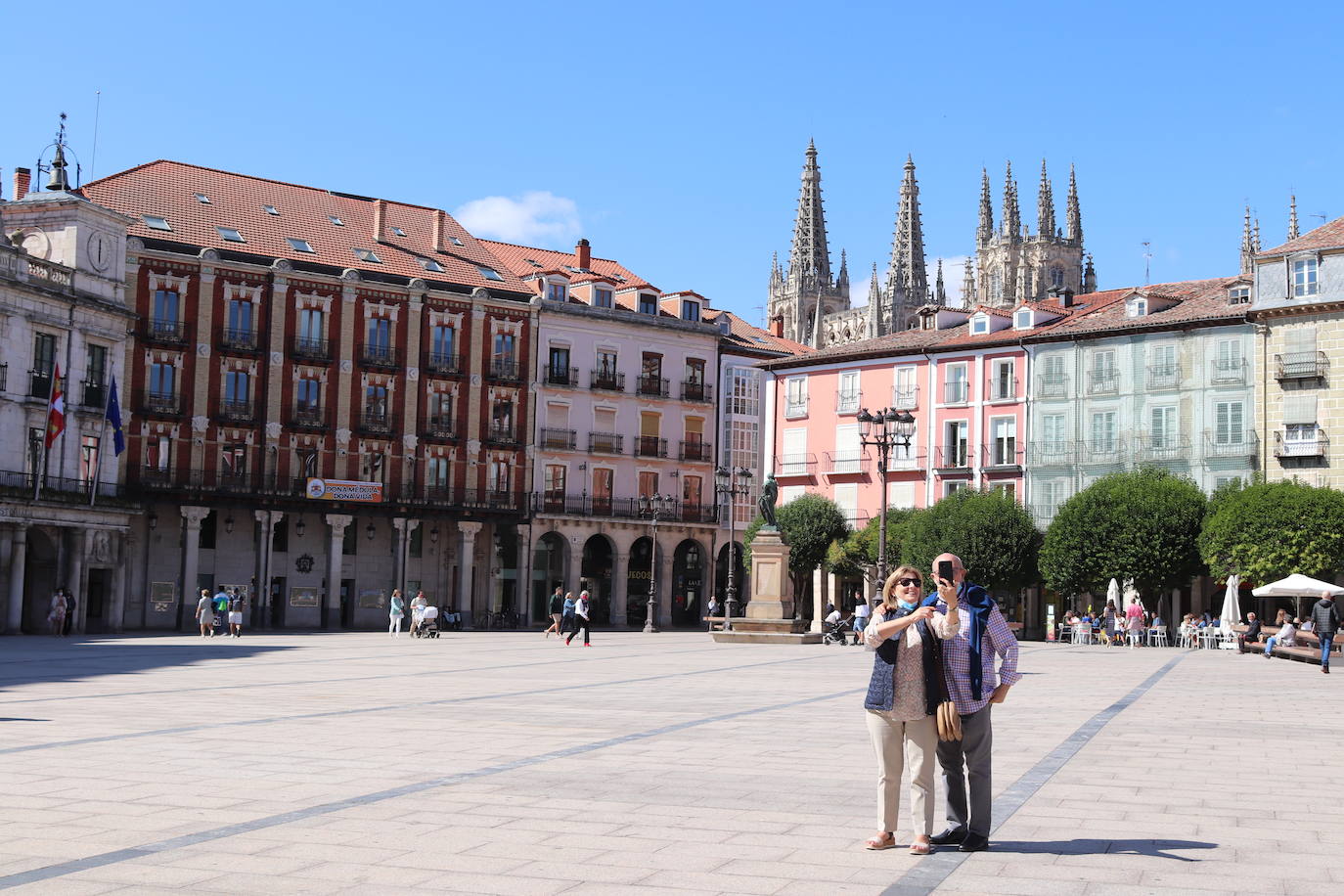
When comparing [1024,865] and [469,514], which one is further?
[469,514]

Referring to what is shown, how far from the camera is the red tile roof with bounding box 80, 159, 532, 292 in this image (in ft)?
211

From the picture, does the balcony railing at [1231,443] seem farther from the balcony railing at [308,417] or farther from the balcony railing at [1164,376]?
the balcony railing at [308,417]

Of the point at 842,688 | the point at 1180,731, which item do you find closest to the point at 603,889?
the point at 1180,731

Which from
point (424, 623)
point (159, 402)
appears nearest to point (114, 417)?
point (159, 402)

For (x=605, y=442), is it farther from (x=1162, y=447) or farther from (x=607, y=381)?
(x=1162, y=447)

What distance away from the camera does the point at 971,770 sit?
33.0 feet

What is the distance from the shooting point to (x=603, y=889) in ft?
27.7

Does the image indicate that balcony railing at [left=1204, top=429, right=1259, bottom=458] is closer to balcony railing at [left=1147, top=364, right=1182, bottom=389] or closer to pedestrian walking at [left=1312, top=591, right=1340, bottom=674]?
balcony railing at [left=1147, top=364, right=1182, bottom=389]

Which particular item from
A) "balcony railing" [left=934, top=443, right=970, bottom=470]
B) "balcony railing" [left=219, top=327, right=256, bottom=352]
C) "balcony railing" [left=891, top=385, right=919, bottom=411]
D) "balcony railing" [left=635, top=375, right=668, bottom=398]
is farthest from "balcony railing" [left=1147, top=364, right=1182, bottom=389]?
"balcony railing" [left=219, top=327, right=256, bottom=352]

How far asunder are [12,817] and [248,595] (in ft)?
178

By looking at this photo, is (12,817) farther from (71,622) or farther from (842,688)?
(71,622)

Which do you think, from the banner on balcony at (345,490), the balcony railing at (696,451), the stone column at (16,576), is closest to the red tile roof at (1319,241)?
the balcony railing at (696,451)

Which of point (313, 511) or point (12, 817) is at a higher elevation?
point (313, 511)

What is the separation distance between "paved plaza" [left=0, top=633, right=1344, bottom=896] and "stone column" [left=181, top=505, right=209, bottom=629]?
3655 cm
